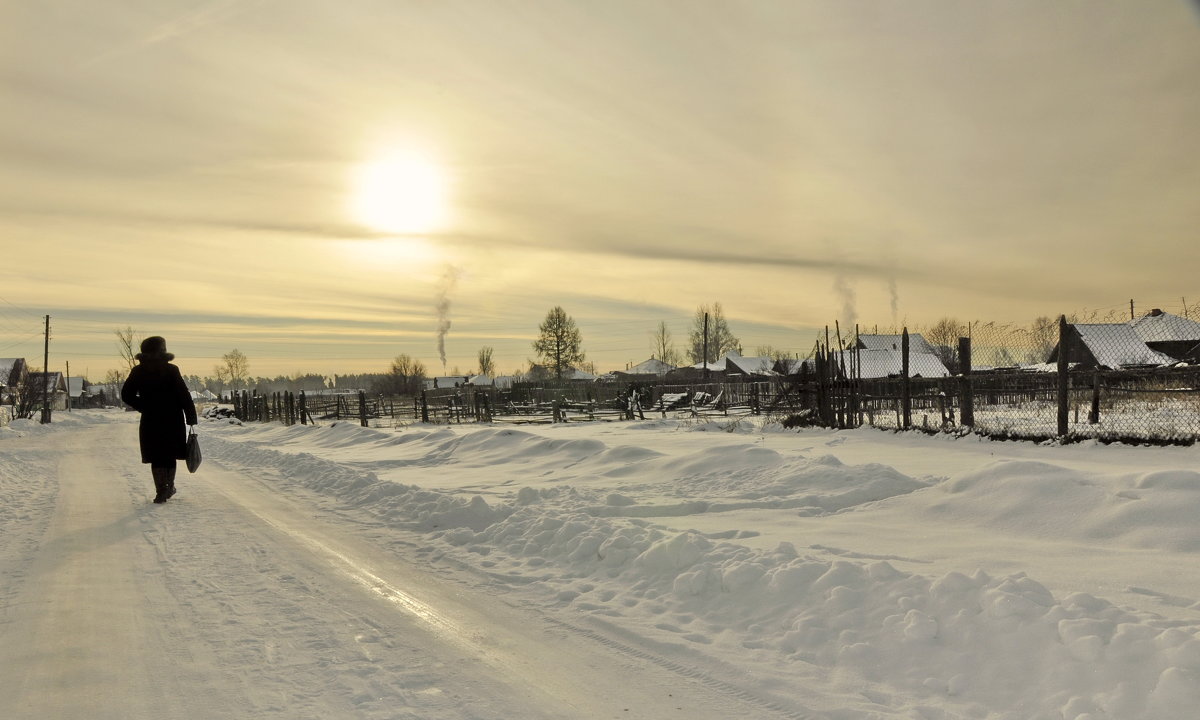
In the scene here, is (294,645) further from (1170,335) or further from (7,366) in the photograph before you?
(7,366)

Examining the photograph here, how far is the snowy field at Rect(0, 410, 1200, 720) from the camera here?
3.43 meters

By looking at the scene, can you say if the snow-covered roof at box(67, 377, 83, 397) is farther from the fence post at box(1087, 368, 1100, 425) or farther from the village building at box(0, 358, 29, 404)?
the fence post at box(1087, 368, 1100, 425)

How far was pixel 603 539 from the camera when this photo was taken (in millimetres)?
6312

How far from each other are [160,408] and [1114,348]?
4542 centimetres

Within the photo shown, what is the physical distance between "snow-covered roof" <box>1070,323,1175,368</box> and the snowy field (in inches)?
1379

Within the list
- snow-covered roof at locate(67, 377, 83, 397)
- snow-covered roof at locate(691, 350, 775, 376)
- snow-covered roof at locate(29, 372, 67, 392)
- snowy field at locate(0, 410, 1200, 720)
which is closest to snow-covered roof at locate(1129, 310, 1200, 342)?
snow-covered roof at locate(691, 350, 775, 376)

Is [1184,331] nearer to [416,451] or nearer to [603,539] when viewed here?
[416,451]

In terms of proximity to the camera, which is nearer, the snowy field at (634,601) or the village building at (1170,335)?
the snowy field at (634,601)

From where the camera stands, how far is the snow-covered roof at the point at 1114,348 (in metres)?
38.8

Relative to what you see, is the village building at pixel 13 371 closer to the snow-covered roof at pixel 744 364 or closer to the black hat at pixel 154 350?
the snow-covered roof at pixel 744 364

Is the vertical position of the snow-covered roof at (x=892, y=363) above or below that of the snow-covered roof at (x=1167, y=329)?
below

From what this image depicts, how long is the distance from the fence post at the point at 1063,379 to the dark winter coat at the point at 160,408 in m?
13.3

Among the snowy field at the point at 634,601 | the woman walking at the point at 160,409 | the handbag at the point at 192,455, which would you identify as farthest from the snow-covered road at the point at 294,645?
the handbag at the point at 192,455

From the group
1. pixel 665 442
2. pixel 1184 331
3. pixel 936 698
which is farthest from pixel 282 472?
pixel 1184 331
